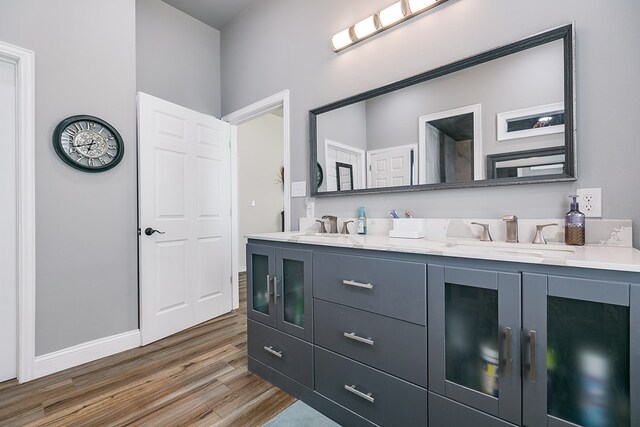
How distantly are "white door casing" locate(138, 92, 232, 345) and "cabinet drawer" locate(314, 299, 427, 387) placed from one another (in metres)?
1.63

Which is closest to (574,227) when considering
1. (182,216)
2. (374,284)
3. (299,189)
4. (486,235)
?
(486,235)

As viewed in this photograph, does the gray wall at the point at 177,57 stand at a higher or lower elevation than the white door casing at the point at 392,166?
higher

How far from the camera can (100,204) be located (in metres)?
2.18

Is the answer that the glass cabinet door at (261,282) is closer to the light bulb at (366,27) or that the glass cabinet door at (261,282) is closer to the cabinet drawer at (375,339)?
the cabinet drawer at (375,339)

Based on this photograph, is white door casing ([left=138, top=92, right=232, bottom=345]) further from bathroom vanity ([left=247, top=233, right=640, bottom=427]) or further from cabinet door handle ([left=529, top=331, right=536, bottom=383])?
cabinet door handle ([left=529, top=331, right=536, bottom=383])

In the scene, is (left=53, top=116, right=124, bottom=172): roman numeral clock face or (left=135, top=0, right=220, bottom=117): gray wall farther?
(left=135, top=0, right=220, bottom=117): gray wall

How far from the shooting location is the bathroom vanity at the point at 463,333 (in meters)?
0.86

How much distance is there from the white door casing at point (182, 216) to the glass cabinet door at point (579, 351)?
253 centimetres

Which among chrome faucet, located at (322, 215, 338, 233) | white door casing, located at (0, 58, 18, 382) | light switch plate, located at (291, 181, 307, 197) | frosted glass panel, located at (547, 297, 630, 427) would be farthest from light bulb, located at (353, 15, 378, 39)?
white door casing, located at (0, 58, 18, 382)

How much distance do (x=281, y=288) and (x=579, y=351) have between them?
1.31 m

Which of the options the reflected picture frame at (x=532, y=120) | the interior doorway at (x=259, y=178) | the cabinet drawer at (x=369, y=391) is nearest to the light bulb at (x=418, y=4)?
the reflected picture frame at (x=532, y=120)

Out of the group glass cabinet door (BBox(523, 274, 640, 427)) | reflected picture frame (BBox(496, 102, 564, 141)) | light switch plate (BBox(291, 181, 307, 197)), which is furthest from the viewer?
light switch plate (BBox(291, 181, 307, 197))

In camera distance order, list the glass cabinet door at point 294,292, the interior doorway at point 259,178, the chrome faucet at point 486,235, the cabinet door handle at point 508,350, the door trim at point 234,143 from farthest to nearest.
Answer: the interior doorway at point 259,178 → the door trim at point 234,143 → the glass cabinet door at point 294,292 → the chrome faucet at point 486,235 → the cabinet door handle at point 508,350

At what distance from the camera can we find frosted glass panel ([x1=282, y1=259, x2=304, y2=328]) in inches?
64.9
